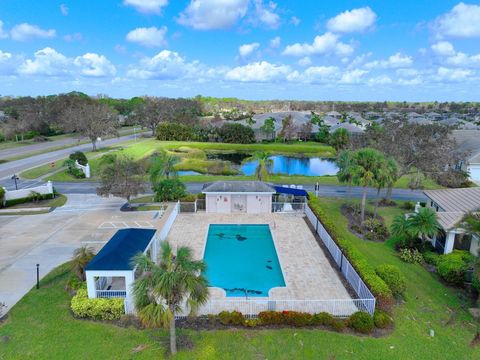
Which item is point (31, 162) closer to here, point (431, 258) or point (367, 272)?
point (367, 272)

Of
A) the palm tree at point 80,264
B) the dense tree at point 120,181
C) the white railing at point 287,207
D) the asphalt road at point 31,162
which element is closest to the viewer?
the palm tree at point 80,264

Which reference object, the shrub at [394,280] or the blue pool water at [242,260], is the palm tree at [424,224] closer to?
the shrub at [394,280]

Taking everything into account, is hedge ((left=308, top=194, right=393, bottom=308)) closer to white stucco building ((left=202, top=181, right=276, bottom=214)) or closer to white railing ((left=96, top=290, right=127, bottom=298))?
white stucco building ((left=202, top=181, right=276, bottom=214))

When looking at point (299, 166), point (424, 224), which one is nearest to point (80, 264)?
point (424, 224)

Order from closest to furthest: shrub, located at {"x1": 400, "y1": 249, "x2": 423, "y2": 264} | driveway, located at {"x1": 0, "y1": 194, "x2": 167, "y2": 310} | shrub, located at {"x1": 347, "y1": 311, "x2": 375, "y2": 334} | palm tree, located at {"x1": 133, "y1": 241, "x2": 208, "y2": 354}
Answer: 1. palm tree, located at {"x1": 133, "y1": 241, "x2": 208, "y2": 354}
2. shrub, located at {"x1": 347, "y1": 311, "x2": 375, "y2": 334}
3. driveway, located at {"x1": 0, "y1": 194, "x2": 167, "y2": 310}
4. shrub, located at {"x1": 400, "y1": 249, "x2": 423, "y2": 264}

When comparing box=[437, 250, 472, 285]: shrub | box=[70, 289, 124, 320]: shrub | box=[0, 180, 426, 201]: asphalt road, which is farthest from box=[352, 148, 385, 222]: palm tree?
box=[70, 289, 124, 320]: shrub

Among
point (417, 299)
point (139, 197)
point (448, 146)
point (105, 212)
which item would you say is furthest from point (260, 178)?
point (417, 299)

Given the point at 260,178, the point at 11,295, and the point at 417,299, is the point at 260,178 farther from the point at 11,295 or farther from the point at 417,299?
the point at 11,295

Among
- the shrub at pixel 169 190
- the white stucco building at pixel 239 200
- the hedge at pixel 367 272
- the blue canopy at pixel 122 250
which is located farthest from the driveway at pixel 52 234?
the hedge at pixel 367 272

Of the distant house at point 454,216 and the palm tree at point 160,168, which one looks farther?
the palm tree at point 160,168
